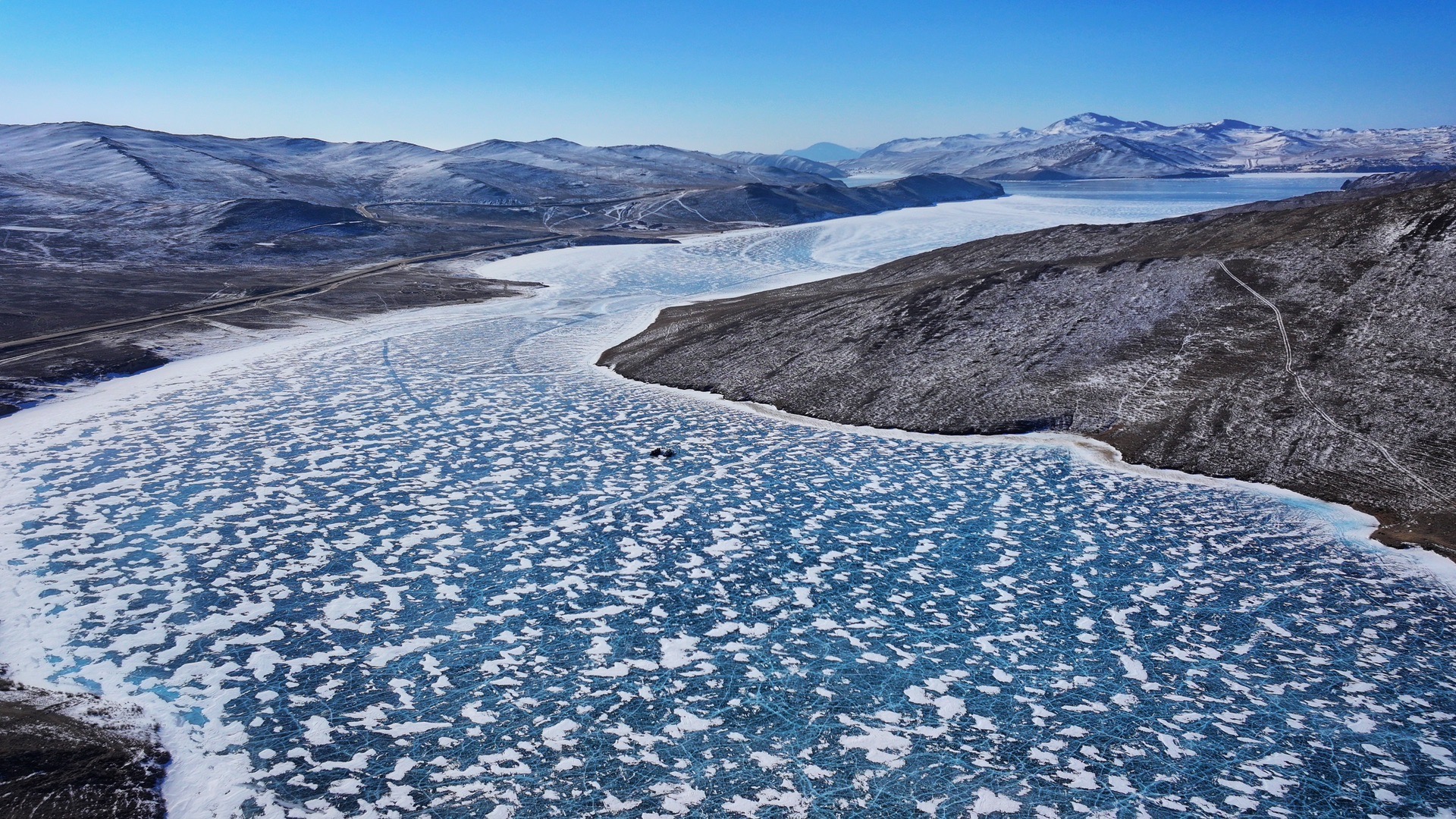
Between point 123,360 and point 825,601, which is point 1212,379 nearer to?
point 825,601

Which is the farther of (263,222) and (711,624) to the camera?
(263,222)

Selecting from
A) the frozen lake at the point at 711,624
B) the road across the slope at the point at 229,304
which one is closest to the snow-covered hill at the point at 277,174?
the road across the slope at the point at 229,304

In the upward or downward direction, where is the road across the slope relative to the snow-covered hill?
downward

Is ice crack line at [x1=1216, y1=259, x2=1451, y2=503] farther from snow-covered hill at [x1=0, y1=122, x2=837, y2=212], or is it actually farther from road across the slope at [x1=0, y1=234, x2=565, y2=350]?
snow-covered hill at [x1=0, y1=122, x2=837, y2=212]

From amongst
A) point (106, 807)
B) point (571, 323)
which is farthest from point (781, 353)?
point (106, 807)

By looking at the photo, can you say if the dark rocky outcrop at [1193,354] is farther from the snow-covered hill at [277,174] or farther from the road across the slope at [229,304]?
the snow-covered hill at [277,174]

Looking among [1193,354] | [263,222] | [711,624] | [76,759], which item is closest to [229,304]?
[263,222]

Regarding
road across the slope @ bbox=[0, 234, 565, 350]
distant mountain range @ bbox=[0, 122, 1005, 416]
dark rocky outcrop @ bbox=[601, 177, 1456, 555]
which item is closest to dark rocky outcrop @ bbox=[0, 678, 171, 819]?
dark rocky outcrop @ bbox=[601, 177, 1456, 555]

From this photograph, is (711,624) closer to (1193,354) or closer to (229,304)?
(1193,354)
